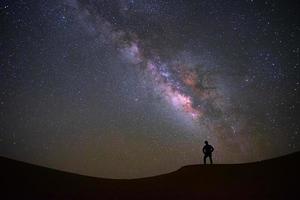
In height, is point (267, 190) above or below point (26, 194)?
above

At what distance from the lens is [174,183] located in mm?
14383

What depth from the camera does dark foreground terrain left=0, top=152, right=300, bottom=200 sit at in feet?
37.7

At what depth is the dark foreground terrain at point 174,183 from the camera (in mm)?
11492

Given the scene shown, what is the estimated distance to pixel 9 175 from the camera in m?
13.2

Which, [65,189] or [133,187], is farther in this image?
[133,187]

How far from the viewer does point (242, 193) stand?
37.1ft

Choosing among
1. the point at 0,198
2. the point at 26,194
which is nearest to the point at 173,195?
the point at 26,194

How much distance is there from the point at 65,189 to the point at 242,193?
784 centimetres

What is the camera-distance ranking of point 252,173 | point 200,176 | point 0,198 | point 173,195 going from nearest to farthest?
point 0,198
point 173,195
point 252,173
point 200,176

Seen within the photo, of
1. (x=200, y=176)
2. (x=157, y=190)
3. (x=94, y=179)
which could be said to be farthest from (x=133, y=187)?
(x=200, y=176)

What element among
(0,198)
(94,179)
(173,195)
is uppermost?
(94,179)

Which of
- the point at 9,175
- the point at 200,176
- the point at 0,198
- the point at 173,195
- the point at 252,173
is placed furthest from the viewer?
the point at 200,176

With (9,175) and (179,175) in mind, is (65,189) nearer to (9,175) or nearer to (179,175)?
(9,175)

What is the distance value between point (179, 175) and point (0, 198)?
8.99m
